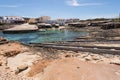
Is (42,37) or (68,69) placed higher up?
(68,69)

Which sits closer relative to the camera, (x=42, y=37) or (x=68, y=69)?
(x=68, y=69)

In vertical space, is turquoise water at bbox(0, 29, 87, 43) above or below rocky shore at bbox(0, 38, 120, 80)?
below

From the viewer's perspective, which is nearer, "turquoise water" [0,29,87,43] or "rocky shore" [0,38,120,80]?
"rocky shore" [0,38,120,80]

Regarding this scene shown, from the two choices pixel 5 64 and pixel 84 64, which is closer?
pixel 84 64

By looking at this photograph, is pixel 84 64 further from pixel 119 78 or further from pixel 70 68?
pixel 119 78

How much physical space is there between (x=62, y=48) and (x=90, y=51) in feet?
11.1

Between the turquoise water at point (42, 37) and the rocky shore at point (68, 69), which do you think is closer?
the rocky shore at point (68, 69)

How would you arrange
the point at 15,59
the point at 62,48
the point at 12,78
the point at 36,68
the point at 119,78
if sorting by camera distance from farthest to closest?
1. the point at 62,48
2. the point at 15,59
3. the point at 36,68
4. the point at 12,78
5. the point at 119,78

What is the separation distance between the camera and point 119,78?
398 inches

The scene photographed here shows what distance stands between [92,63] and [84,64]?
64 centimetres

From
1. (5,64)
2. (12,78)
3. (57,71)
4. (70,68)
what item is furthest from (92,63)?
(5,64)

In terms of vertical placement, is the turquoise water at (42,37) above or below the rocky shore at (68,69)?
below

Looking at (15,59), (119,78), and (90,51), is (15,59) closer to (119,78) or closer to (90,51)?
(90,51)

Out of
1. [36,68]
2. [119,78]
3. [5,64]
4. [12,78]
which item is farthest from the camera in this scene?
[5,64]
